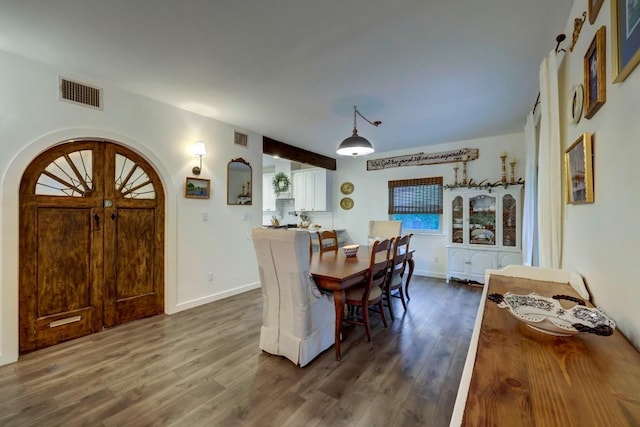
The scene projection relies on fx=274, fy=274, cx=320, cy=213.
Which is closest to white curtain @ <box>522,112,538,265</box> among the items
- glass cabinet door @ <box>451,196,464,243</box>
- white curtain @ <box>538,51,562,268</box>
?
white curtain @ <box>538,51,562,268</box>

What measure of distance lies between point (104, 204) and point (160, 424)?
222 centimetres

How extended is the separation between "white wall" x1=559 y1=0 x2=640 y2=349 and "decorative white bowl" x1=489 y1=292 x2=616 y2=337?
0.33ft

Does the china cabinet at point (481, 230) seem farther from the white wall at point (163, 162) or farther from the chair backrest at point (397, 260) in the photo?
the white wall at point (163, 162)

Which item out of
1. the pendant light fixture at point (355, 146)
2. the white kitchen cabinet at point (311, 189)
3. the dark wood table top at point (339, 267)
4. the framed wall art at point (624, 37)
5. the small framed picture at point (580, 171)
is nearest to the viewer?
the framed wall art at point (624, 37)

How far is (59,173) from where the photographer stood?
8.36ft

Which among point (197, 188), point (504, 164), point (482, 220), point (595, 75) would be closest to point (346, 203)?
point (482, 220)

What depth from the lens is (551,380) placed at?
74 cm

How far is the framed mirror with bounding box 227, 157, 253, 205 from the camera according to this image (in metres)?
3.99

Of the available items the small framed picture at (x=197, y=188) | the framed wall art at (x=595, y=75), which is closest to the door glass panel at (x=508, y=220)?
the framed wall art at (x=595, y=75)

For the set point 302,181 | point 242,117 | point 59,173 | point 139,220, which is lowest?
point 139,220

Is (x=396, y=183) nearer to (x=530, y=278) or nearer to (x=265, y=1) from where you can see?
(x=530, y=278)

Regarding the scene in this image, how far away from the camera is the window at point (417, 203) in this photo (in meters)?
5.19

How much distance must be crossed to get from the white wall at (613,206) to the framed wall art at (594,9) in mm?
35

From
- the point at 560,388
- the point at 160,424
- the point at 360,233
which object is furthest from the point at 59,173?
the point at 360,233
